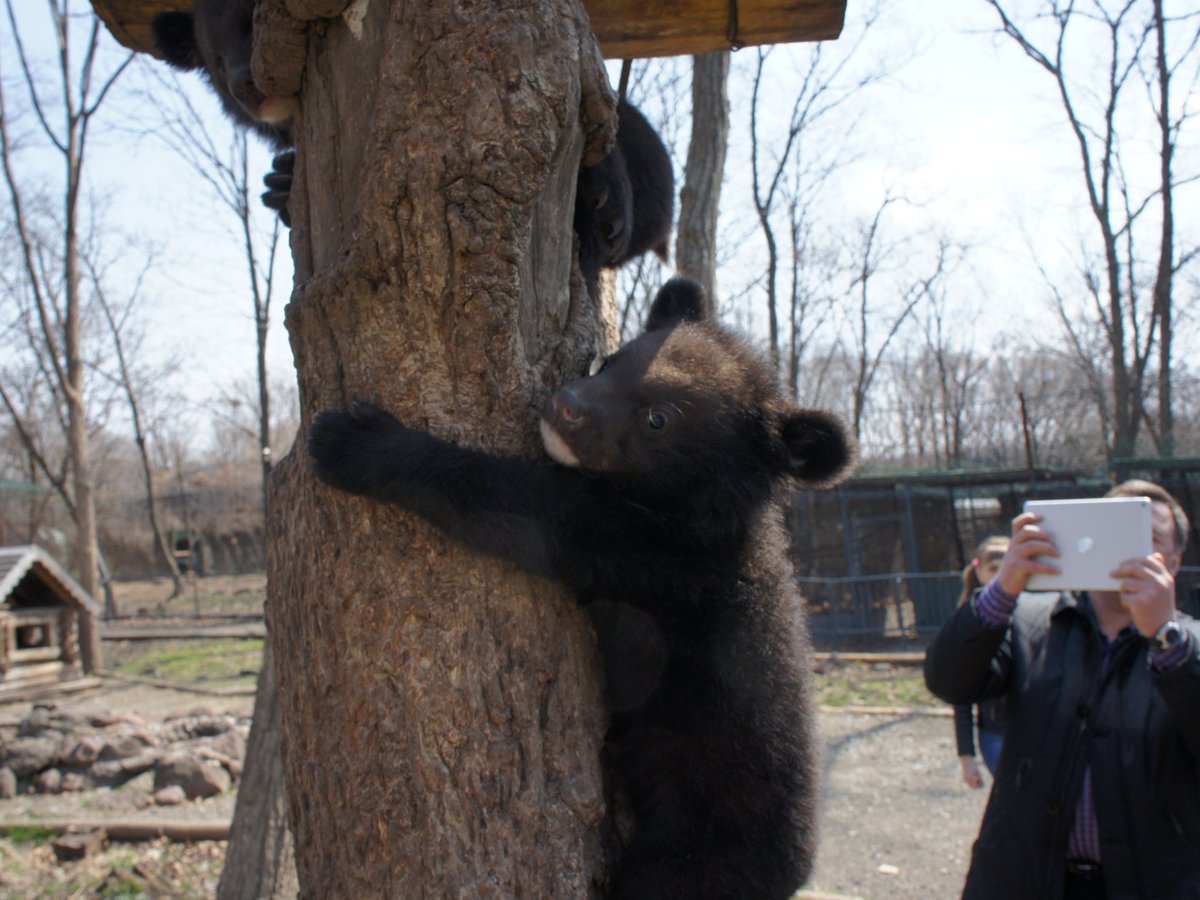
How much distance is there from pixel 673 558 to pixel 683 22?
86.9 inches

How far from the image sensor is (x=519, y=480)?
2346 millimetres

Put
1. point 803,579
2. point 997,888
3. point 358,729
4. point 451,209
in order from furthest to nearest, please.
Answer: point 803,579 < point 997,888 < point 451,209 < point 358,729

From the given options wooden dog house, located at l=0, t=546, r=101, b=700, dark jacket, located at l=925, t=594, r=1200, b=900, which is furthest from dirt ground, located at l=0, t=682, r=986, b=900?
wooden dog house, located at l=0, t=546, r=101, b=700

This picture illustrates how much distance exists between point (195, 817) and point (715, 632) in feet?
26.4

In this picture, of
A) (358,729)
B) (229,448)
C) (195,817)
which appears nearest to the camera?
(358,729)

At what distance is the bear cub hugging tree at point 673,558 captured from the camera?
2.21 meters

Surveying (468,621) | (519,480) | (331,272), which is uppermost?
(331,272)

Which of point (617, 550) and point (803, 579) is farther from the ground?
point (617, 550)

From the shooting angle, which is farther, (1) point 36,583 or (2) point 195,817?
(1) point 36,583

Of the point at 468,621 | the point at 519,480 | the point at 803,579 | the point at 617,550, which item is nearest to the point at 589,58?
the point at 519,480

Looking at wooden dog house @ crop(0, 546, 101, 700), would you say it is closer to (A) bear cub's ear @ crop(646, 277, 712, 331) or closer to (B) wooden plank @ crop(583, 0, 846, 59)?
(A) bear cub's ear @ crop(646, 277, 712, 331)

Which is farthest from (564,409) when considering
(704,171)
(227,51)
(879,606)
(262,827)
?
(879,606)

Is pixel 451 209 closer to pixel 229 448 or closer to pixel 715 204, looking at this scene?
pixel 715 204

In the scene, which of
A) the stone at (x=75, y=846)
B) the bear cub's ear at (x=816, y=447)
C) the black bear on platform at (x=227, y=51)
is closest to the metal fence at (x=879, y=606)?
the stone at (x=75, y=846)
